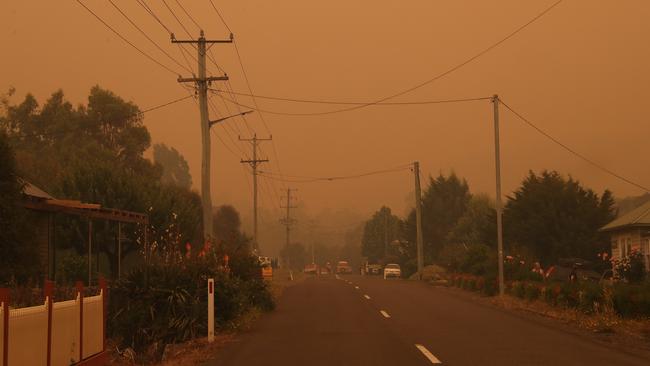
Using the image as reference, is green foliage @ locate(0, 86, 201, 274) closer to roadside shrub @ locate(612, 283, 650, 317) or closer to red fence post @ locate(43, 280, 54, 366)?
roadside shrub @ locate(612, 283, 650, 317)

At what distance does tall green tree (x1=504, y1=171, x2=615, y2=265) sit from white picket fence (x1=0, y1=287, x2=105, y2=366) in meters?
42.2

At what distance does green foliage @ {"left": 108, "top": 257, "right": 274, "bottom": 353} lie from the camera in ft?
60.6

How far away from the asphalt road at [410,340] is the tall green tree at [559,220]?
27296mm

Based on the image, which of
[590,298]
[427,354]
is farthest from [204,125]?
[427,354]

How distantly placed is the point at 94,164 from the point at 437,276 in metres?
24.6

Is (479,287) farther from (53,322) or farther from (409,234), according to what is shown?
(409,234)

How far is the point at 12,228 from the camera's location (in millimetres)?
20844

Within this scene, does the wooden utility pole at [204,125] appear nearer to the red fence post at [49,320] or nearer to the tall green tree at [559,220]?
the red fence post at [49,320]

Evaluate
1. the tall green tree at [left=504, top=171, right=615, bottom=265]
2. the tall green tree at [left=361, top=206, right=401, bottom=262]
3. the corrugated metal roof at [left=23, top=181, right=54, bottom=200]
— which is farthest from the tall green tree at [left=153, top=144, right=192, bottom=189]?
the corrugated metal roof at [left=23, top=181, right=54, bottom=200]

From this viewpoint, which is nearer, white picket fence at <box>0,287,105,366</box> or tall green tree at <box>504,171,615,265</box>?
white picket fence at <box>0,287,105,366</box>

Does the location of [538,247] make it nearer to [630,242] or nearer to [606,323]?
[630,242]

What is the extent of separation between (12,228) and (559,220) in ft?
133

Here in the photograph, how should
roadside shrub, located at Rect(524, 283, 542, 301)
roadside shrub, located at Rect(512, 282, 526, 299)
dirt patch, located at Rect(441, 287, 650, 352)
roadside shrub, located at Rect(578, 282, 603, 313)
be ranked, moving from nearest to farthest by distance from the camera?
dirt patch, located at Rect(441, 287, 650, 352) < roadside shrub, located at Rect(578, 282, 603, 313) < roadside shrub, located at Rect(524, 283, 542, 301) < roadside shrub, located at Rect(512, 282, 526, 299)

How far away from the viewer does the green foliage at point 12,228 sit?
67.8ft
